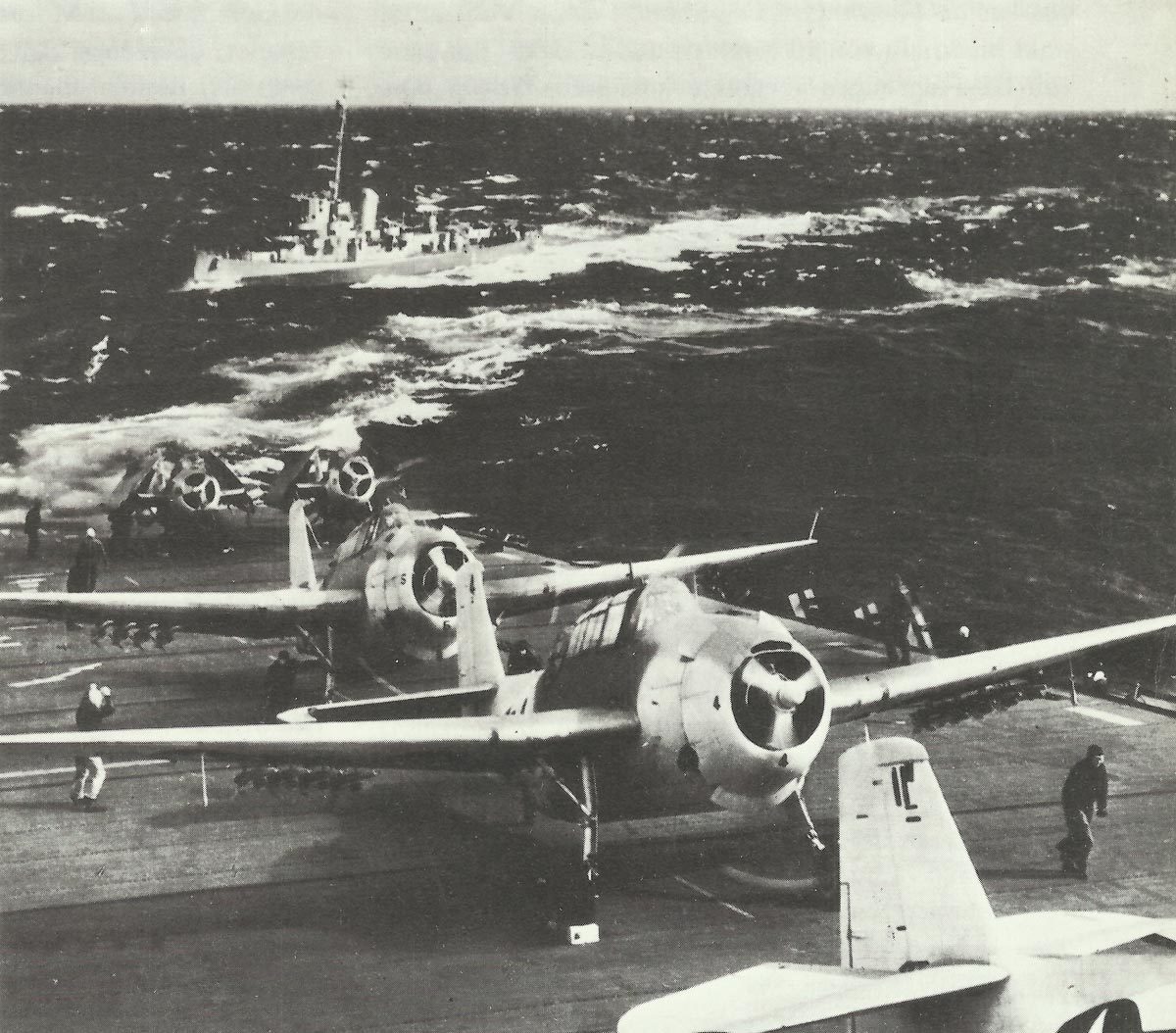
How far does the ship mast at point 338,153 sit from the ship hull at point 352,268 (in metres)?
1.28

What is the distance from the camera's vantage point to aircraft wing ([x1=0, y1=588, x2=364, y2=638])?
21797mm

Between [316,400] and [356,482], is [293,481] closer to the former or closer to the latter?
[356,482]

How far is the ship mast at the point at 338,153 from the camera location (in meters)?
22.9

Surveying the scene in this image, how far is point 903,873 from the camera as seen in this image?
11016 millimetres

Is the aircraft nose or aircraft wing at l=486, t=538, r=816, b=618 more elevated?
the aircraft nose

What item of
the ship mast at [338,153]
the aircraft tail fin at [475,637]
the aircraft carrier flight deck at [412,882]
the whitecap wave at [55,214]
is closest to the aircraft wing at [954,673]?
the aircraft carrier flight deck at [412,882]

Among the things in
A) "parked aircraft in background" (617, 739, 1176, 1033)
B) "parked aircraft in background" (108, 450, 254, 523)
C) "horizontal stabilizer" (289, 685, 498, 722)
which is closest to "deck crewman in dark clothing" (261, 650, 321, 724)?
"horizontal stabilizer" (289, 685, 498, 722)

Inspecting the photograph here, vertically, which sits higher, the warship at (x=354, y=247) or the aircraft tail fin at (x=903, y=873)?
the warship at (x=354, y=247)

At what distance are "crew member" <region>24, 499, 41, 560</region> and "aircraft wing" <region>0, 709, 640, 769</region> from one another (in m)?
11.0

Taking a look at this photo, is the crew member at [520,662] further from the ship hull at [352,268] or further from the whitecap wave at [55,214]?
the whitecap wave at [55,214]

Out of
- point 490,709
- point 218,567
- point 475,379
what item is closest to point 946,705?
point 490,709

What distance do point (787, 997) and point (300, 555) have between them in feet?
53.6

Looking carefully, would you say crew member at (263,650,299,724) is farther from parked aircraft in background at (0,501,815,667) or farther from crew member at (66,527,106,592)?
crew member at (66,527,106,592)

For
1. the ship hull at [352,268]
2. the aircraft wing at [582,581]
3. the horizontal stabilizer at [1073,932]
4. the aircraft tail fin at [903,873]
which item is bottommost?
the aircraft wing at [582,581]
